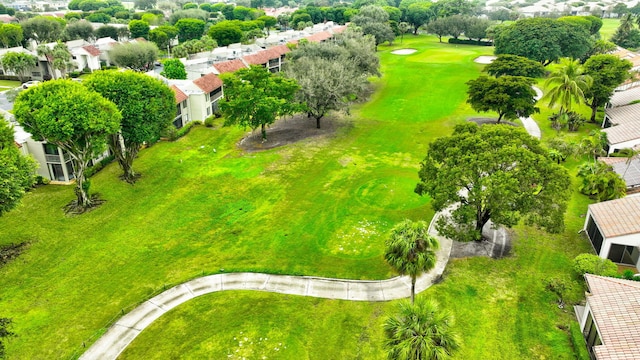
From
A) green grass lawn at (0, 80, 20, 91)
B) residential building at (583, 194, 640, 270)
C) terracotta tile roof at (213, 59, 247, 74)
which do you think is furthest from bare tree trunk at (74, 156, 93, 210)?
green grass lawn at (0, 80, 20, 91)

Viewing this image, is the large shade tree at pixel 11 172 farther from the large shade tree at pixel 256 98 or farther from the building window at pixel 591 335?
the building window at pixel 591 335

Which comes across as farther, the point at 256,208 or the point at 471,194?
the point at 256,208

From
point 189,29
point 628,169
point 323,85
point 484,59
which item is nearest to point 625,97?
point 628,169

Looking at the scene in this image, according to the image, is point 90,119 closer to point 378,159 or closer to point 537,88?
point 378,159

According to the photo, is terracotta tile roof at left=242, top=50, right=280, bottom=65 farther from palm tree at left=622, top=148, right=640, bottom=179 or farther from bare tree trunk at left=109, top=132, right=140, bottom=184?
palm tree at left=622, top=148, right=640, bottom=179

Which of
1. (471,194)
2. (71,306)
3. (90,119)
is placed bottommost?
(71,306)

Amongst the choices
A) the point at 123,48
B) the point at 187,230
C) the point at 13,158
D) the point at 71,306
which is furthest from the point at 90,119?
the point at 123,48

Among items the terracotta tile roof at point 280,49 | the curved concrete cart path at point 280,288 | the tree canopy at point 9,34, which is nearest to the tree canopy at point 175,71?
the terracotta tile roof at point 280,49

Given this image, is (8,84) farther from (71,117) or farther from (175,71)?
(71,117)
